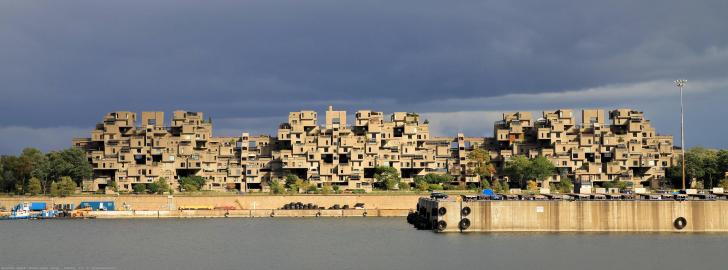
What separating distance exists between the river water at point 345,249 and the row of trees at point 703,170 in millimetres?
71461

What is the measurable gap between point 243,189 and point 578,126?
56755 millimetres

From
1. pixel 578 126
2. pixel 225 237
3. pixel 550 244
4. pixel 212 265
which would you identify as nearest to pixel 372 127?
pixel 578 126

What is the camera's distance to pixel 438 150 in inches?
6772

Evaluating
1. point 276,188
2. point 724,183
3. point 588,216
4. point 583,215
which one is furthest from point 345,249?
point 724,183

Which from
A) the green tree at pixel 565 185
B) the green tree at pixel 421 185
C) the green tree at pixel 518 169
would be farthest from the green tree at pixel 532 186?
the green tree at pixel 421 185

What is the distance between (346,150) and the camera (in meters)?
165

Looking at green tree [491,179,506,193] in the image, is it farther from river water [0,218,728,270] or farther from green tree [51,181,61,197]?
green tree [51,181,61,197]

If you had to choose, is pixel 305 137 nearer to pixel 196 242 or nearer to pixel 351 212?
pixel 351 212

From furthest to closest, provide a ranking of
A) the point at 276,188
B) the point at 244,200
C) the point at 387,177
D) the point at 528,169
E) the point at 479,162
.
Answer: the point at 479,162 < the point at 387,177 < the point at 528,169 < the point at 276,188 < the point at 244,200

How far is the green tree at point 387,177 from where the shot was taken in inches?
6270

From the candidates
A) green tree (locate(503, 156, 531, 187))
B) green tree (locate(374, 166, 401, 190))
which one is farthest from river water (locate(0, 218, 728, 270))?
green tree (locate(503, 156, 531, 187))

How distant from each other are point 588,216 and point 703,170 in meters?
75.7

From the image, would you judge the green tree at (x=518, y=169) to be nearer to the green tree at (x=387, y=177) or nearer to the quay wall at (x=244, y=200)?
the green tree at (x=387, y=177)

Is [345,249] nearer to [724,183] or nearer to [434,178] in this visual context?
[434,178]
